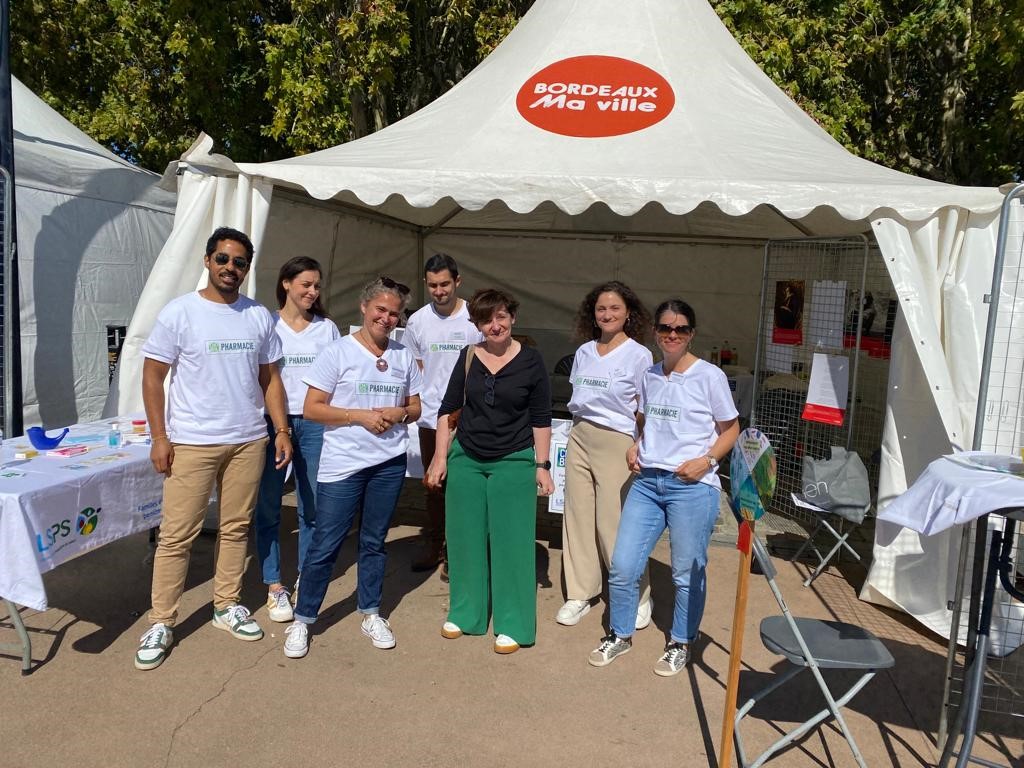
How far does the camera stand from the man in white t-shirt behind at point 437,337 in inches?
159

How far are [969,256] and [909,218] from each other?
13.7 inches

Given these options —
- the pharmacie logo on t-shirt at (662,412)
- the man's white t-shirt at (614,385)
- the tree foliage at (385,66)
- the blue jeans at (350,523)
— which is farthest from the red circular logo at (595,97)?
the tree foliage at (385,66)

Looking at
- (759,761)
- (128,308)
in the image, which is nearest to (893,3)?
(128,308)

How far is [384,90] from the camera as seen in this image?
9867mm

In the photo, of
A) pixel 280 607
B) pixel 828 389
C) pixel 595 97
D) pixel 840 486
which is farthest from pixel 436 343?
pixel 828 389

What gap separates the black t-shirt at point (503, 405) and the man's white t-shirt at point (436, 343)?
72 cm

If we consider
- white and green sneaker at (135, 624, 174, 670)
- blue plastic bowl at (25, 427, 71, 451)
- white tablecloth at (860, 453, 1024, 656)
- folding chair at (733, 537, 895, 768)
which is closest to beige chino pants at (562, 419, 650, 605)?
folding chair at (733, 537, 895, 768)

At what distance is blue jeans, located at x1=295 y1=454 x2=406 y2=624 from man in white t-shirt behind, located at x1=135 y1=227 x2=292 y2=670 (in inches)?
16.3

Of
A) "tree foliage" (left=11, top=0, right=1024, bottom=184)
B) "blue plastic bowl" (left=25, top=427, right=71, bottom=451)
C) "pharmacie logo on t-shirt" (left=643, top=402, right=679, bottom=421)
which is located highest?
"tree foliage" (left=11, top=0, right=1024, bottom=184)

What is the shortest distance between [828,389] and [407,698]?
3.28 metres

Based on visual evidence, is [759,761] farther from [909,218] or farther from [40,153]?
[40,153]

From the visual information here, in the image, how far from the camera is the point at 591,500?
145 inches

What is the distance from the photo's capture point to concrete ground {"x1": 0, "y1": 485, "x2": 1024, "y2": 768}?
2656 millimetres

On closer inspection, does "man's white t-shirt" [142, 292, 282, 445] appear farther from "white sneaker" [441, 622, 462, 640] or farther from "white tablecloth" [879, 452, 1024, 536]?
"white tablecloth" [879, 452, 1024, 536]
